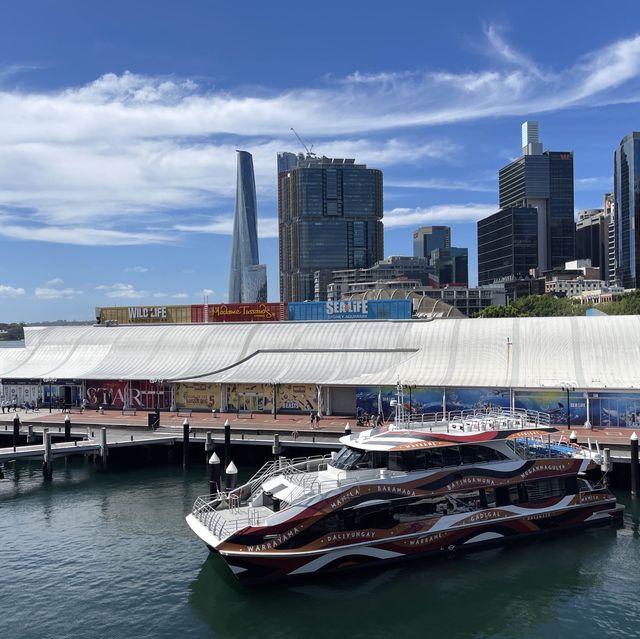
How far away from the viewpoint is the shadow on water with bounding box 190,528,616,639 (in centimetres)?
2438

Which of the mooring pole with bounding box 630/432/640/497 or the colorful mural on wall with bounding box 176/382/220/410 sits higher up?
the colorful mural on wall with bounding box 176/382/220/410

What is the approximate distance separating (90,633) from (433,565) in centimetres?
1452

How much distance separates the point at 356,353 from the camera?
203 ft

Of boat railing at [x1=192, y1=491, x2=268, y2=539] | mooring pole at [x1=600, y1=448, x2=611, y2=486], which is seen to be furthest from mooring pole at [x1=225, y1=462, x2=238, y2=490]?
mooring pole at [x1=600, y1=448, x2=611, y2=486]

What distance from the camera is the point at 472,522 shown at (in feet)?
102

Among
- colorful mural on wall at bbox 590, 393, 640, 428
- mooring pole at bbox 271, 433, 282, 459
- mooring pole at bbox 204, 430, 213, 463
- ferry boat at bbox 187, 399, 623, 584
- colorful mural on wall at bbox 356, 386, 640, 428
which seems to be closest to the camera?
ferry boat at bbox 187, 399, 623, 584

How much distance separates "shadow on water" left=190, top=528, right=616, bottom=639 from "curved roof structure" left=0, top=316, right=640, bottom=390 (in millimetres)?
23755

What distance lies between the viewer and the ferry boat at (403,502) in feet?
90.3

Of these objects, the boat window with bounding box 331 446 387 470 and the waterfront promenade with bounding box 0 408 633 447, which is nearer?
the boat window with bounding box 331 446 387 470

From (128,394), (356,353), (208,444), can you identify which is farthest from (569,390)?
(128,394)

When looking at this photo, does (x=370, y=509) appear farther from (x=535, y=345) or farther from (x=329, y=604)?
(x=535, y=345)

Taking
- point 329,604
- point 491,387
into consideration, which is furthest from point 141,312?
point 329,604

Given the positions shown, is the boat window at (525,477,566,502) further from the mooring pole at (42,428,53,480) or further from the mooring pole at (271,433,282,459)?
the mooring pole at (42,428,53,480)

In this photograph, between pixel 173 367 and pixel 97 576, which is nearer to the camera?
pixel 97 576
